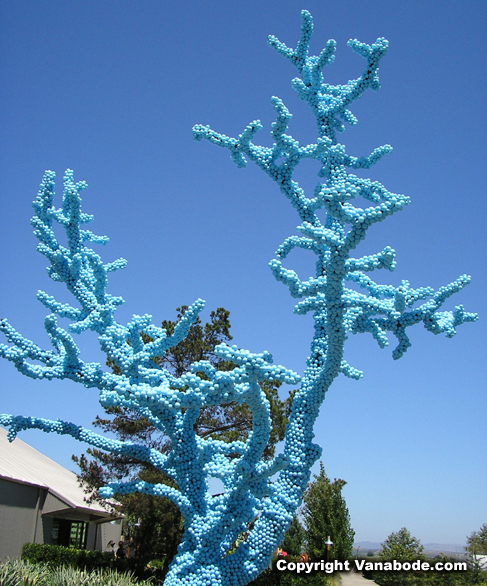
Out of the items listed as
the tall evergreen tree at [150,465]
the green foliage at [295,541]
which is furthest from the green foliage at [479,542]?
the tall evergreen tree at [150,465]

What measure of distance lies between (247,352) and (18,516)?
12.7 meters

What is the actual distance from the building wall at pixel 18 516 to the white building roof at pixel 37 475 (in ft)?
0.90

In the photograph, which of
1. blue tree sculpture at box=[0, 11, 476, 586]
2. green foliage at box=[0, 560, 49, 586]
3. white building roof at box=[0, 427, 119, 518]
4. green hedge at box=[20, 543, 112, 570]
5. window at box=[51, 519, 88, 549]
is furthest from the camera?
window at box=[51, 519, 88, 549]

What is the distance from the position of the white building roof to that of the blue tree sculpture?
7018 mm

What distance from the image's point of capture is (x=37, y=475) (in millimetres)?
16422

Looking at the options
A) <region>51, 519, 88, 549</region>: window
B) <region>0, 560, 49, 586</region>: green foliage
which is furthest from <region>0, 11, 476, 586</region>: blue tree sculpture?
<region>51, 519, 88, 549</region>: window

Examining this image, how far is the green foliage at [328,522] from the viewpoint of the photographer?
15648 millimetres

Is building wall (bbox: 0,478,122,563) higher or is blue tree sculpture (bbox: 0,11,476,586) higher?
blue tree sculpture (bbox: 0,11,476,586)

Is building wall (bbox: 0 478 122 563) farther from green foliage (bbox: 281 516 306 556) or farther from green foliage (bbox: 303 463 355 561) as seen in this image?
green foliage (bbox: 281 516 306 556)

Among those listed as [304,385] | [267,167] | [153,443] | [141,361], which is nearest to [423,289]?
[304,385]

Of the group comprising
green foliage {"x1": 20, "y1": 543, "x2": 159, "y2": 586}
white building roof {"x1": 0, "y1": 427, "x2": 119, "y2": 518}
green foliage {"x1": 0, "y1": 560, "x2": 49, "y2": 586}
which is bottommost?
green foliage {"x1": 20, "y1": 543, "x2": 159, "y2": 586}

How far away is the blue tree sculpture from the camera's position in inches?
231

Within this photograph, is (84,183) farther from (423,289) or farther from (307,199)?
(423,289)

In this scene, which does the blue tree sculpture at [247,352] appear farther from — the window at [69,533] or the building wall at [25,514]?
the window at [69,533]
